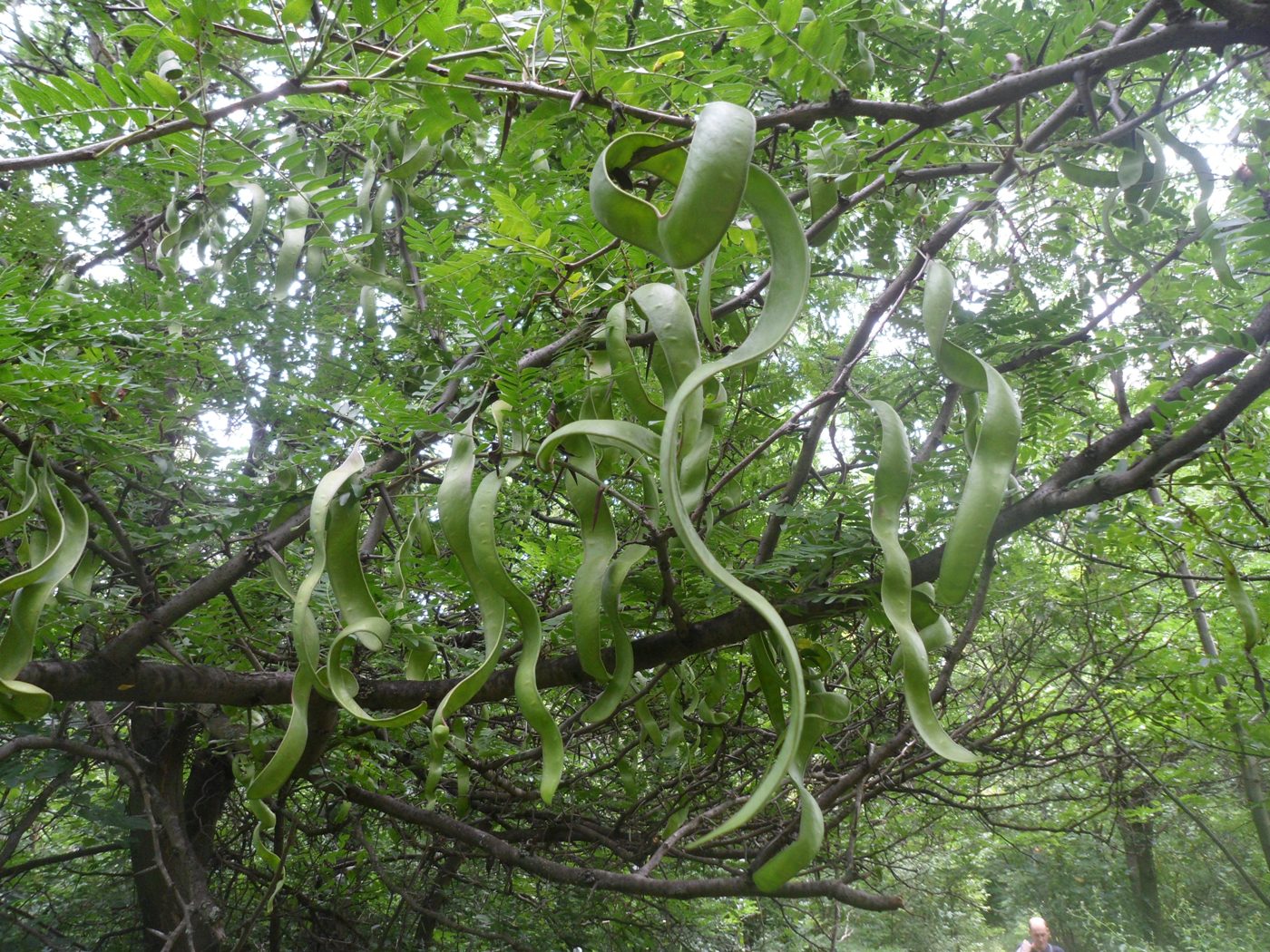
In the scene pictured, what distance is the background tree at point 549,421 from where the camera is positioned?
1175 millimetres

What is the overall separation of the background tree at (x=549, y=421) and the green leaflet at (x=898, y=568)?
0.09ft

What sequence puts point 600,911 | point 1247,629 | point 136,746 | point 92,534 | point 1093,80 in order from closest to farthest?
point 1093,80, point 1247,629, point 92,534, point 136,746, point 600,911

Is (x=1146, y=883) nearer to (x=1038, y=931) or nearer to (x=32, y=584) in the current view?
(x=1038, y=931)

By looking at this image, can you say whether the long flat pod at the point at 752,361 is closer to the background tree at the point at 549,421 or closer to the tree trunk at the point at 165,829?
the background tree at the point at 549,421

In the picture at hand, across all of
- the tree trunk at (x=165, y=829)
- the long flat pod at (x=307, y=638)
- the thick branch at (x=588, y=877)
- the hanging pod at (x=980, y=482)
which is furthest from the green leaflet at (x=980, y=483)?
the tree trunk at (x=165, y=829)

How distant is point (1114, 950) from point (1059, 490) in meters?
7.47

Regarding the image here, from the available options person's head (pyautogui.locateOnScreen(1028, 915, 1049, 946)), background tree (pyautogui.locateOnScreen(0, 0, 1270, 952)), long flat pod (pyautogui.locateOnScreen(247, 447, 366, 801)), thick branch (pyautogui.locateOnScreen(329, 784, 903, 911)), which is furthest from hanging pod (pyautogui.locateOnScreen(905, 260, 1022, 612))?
person's head (pyautogui.locateOnScreen(1028, 915, 1049, 946))

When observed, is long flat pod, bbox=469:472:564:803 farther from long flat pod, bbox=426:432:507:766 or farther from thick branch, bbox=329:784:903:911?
thick branch, bbox=329:784:903:911

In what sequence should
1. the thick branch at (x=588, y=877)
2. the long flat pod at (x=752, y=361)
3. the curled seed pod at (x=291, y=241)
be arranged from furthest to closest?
1. the thick branch at (x=588, y=877)
2. the curled seed pod at (x=291, y=241)
3. the long flat pod at (x=752, y=361)

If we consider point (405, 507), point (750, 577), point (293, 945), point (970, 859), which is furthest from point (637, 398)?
point (970, 859)

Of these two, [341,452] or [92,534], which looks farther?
[92,534]

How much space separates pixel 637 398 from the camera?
1080 mm

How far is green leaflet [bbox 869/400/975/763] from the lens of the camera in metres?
0.84

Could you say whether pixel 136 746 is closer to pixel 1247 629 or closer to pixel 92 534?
pixel 92 534
